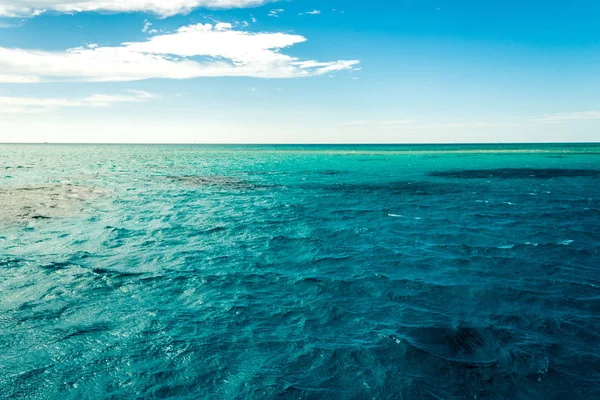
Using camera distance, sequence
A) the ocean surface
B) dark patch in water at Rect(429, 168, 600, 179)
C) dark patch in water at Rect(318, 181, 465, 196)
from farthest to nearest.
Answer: dark patch in water at Rect(429, 168, 600, 179) → dark patch in water at Rect(318, 181, 465, 196) → the ocean surface

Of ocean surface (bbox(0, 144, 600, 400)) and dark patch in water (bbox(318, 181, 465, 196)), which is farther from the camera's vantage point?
dark patch in water (bbox(318, 181, 465, 196))

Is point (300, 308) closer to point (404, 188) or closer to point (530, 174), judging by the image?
point (404, 188)

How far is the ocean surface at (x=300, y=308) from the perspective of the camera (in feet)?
30.2

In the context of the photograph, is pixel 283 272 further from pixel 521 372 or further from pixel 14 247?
pixel 14 247

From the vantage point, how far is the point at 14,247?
66.5 ft

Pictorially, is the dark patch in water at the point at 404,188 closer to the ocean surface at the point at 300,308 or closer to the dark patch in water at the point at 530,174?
the dark patch in water at the point at 530,174

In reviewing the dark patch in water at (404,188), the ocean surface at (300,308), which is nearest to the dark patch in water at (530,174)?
the dark patch in water at (404,188)

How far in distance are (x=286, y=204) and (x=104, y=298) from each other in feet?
77.6

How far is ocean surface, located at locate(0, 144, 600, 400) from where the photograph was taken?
9211mm

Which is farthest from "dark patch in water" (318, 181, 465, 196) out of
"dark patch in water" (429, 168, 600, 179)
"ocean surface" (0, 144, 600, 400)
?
"ocean surface" (0, 144, 600, 400)

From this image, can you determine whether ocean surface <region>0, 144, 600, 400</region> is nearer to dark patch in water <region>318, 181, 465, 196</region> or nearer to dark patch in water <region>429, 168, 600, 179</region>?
dark patch in water <region>318, 181, 465, 196</region>

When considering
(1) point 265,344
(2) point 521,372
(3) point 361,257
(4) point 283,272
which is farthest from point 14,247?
(2) point 521,372

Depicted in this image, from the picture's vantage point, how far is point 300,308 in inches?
522

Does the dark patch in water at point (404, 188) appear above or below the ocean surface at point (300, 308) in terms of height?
above
